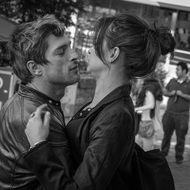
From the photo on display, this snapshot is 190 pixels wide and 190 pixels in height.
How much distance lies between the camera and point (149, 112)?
8430mm

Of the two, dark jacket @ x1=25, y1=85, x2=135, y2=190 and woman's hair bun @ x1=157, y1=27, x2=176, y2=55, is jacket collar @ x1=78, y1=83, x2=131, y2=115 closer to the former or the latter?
dark jacket @ x1=25, y1=85, x2=135, y2=190

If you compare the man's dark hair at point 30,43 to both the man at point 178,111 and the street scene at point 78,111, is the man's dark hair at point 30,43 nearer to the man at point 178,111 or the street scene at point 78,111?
the street scene at point 78,111

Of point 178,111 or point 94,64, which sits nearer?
point 94,64

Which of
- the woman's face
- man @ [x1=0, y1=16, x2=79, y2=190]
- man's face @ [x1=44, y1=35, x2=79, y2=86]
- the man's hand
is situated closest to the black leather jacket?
man @ [x1=0, y1=16, x2=79, y2=190]

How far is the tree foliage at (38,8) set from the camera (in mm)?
7645

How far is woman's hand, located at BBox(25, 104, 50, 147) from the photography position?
1841mm

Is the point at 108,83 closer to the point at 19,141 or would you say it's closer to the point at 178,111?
the point at 19,141

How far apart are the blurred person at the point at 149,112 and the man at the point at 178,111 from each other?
84cm

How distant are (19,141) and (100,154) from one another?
1.22ft

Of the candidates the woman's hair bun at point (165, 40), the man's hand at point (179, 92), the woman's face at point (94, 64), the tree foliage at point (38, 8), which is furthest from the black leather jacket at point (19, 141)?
the man's hand at point (179, 92)

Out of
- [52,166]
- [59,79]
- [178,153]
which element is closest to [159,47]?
[59,79]

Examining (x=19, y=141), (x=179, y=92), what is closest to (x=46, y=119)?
(x=19, y=141)

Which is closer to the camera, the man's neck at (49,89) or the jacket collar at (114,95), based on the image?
the jacket collar at (114,95)

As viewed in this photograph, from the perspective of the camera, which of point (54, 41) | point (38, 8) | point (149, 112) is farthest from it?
point (149, 112)
